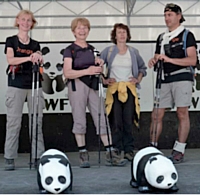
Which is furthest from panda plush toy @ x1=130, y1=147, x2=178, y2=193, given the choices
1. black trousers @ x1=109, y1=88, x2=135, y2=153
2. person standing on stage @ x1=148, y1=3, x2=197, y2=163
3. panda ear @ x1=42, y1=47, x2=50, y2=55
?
panda ear @ x1=42, y1=47, x2=50, y2=55

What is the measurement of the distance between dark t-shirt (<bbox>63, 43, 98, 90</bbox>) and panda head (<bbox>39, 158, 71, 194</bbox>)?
4.72 ft

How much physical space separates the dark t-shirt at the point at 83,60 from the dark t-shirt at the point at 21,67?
0.35m

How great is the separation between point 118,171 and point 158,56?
3.89ft

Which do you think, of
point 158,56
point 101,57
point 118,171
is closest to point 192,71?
point 158,56

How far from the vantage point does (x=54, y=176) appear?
12.0ft

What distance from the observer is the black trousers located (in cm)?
527

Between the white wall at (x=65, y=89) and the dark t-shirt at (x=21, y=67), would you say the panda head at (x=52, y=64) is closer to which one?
the white wall at (x=65, y=89)

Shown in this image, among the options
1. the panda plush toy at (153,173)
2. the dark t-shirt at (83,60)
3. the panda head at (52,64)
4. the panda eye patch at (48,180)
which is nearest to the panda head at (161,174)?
the panda plush toy at (153,173)

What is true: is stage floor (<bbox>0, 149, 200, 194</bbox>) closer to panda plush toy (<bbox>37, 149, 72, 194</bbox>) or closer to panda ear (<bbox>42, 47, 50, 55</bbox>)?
panda plush toy (<bbox>37, 149, 72, 194</bbox>)

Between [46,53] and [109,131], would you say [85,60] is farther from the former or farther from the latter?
[46,53]

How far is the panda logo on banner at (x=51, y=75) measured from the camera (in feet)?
20.8

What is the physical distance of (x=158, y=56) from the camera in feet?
16.9

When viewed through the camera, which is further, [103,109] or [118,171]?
[103,109]

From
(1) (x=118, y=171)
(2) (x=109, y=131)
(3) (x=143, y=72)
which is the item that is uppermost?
(3) (x=143, y=72)
